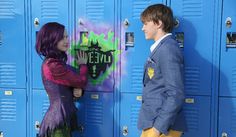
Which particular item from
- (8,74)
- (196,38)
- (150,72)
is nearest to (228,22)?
(196,38)

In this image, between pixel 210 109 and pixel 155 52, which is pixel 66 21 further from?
pixel 210 109

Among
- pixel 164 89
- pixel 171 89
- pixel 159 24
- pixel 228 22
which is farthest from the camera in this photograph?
pixel 228 22

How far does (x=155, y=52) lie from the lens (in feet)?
7.35

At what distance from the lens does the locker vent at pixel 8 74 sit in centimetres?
360

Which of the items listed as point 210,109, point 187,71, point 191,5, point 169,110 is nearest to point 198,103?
point 210,109

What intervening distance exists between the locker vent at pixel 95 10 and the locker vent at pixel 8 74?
105 cm

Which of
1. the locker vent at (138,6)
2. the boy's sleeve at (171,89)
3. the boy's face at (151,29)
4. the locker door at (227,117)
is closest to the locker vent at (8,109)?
the locker vent at (138,6)

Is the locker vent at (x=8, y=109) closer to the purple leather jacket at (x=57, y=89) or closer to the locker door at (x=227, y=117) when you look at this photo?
the purple leather jacket at (x=57, y=89)

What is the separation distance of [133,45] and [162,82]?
1.10 meters

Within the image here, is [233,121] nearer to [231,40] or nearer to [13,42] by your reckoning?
[231,40]

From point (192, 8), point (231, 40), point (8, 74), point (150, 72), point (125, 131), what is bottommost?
point (125, 131)

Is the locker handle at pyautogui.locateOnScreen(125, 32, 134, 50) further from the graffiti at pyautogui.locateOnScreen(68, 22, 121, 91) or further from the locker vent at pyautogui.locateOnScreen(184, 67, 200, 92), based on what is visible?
the locker vent at pyautogui.locateOnScreen(184, 67, 200, 92)

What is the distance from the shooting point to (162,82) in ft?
7.22

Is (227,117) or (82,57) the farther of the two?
(82,57)
